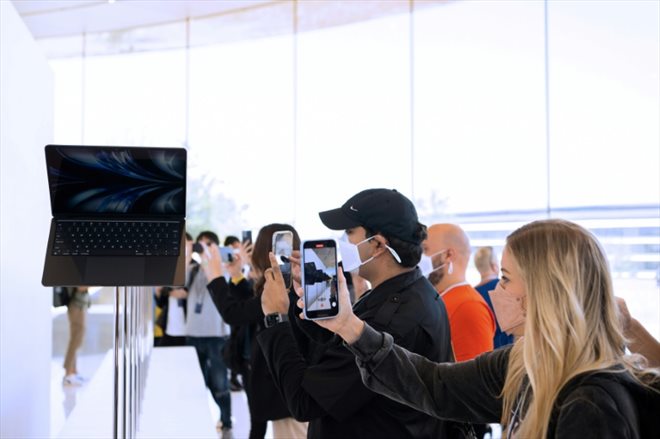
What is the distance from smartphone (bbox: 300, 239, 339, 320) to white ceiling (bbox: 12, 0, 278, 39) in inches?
309

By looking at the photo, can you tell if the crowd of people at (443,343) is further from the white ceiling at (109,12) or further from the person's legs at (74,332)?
Answer: the white ceiling at (109,12)

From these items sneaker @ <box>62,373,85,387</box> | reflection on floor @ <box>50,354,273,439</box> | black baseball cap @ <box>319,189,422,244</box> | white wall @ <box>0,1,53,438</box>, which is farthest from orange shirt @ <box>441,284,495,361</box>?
sneaker @ <box>62,373,85,387</box>

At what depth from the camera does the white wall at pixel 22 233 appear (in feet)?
7.59

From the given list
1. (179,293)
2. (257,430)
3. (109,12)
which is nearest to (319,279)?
(257,430)

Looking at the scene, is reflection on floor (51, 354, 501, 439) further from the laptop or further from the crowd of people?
the laptop

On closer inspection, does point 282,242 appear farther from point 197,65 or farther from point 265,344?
point 197,65

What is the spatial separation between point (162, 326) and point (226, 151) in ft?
9.39

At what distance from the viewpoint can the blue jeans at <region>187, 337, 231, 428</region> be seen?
5.19 meters

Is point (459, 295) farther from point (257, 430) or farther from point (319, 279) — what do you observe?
point (319, 279)

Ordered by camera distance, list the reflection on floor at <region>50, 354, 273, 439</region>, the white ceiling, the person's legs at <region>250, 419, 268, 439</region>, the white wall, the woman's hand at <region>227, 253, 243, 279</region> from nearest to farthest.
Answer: the white wall
the person's legs at <region>250, 419, 268, 439</region>
the woman's hand at <region>227, 253, 243, 279</region>
the reflection on floor at <region>50, 354, 273, 439</region>
the white ceiling

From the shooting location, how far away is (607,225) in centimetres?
574

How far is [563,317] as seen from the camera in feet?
3.68

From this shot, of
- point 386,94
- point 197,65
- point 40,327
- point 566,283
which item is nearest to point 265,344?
point 566,283

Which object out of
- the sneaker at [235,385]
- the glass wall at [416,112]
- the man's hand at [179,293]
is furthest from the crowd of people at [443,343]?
the sneaker at [235,385]
